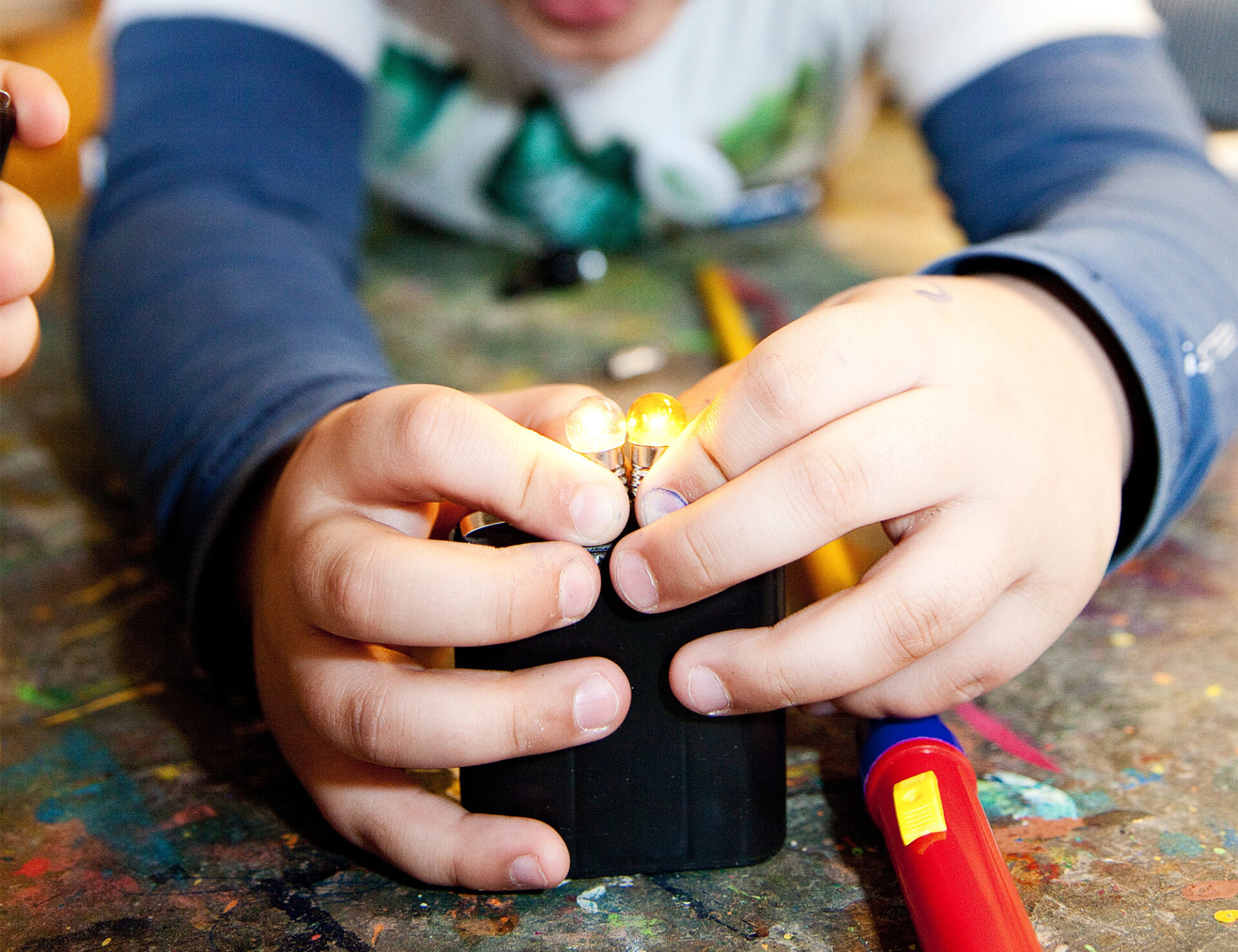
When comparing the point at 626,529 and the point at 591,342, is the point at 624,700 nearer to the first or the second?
the point at 626,529

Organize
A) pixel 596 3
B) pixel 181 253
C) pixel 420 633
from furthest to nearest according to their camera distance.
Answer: pixel 596 3
pixel 181 253
pixel 420 633

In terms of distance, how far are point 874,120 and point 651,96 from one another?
0.67m

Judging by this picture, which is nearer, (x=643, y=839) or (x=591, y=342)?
(x=643, y=839)

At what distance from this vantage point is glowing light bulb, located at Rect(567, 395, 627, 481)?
0.33 meters

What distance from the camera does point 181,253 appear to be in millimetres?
608

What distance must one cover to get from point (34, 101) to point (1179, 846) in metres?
0.47

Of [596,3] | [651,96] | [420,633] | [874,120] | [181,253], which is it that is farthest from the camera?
[874,120]

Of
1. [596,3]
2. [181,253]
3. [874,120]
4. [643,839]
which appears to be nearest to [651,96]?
[596,3]

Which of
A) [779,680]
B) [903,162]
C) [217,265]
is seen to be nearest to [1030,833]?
[779,680]

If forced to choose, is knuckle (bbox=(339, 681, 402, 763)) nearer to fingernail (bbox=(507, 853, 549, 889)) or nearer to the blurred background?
fingernail (bbox=(507, 853, 549, 889))

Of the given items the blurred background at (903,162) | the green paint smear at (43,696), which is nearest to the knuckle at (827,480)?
the green paint smear at (43,696)

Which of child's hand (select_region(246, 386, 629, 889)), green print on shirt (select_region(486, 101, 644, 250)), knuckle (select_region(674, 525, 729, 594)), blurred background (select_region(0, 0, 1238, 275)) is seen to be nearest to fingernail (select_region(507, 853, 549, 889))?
child's hand (select_region(246, 386, 629, 889))

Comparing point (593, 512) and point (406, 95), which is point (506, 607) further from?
point (406, 95)

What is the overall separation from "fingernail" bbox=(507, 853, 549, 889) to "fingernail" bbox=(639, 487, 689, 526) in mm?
119
